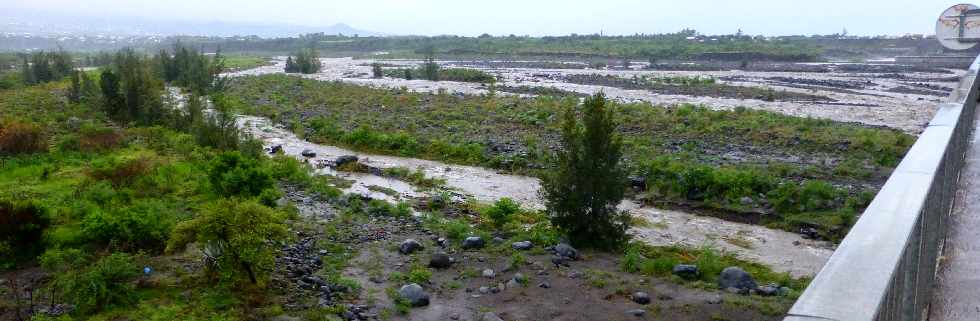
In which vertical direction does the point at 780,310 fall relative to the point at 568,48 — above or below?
below

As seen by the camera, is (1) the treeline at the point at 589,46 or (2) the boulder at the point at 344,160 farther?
(1) the treeline at the point at 589,46

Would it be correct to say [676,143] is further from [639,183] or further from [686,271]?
[686,271]

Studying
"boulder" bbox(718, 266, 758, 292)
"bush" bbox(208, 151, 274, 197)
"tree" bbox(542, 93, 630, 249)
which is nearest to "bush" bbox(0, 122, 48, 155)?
"bush" bbox(208, 151, 274, 197)

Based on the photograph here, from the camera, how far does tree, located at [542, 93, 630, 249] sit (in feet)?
35.3

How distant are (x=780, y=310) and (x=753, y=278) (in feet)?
5.04

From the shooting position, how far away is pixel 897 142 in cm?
1939

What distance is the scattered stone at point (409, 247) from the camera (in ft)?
36.5

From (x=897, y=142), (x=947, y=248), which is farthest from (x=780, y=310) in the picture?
(x=897, y=142)

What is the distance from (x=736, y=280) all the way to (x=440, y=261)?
4.33 m

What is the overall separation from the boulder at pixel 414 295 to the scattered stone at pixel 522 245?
93.5 inches

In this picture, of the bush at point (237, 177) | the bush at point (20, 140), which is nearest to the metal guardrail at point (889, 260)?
the bush at point (237, 177)

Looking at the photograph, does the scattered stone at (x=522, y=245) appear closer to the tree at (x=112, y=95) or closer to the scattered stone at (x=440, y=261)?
the scattered stone at (x=440, y=261)

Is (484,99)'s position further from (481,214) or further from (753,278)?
(753,278)

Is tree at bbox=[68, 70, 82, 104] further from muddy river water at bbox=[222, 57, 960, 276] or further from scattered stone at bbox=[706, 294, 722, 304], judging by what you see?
scattered stone at bbox=[706, 294, 722, 304]
